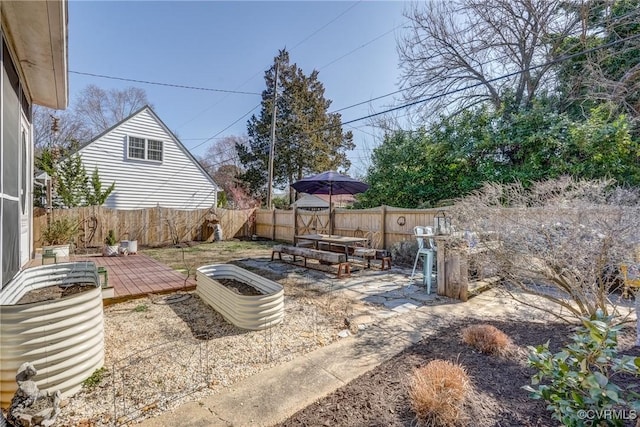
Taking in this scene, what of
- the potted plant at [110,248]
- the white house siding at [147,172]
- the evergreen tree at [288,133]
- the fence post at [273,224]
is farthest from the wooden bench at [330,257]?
the evergreen tree at [288,133]

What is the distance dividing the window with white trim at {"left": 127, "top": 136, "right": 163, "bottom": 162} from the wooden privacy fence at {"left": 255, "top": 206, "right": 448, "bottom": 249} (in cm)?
523

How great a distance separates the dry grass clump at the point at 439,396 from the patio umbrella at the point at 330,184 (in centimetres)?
595

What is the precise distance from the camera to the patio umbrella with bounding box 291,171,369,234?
7.80 meters

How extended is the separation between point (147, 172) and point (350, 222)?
9334 mm

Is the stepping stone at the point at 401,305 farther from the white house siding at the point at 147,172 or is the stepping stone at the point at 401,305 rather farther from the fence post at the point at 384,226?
the white house siding at the point at 147,172

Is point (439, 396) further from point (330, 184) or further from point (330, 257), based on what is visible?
point (330, 184)

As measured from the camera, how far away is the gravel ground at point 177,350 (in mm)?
2148

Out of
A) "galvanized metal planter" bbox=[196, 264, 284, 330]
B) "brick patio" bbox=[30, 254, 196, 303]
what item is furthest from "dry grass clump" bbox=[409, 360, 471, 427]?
"brick patio" bbox=[30, 254, 196, 303]

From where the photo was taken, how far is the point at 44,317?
210 cm

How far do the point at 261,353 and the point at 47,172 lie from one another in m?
11.2

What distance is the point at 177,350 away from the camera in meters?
2.99

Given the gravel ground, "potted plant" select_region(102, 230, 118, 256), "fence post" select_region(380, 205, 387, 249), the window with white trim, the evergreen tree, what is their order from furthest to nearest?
the evergreen tree < the window with white trim < "fence post" select_region(380, 205, 387, 249) < "potted plant" select_region(102, 230, 118, 256) < the gravel ground

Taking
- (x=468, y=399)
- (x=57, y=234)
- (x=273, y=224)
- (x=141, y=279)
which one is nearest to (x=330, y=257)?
(x=141, y=279)

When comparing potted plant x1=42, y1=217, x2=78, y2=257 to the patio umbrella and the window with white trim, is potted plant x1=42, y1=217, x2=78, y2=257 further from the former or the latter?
the patio umbrella
